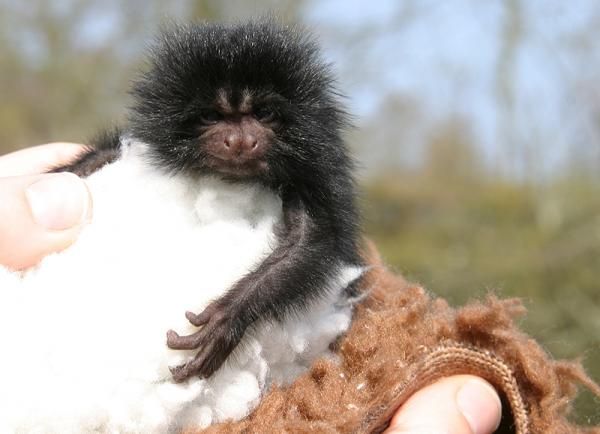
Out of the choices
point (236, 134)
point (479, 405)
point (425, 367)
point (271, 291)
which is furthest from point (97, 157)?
point (479, 405)

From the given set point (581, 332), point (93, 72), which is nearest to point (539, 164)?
point (581, 332)

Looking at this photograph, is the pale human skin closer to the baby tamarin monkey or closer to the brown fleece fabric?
the brown fleece fabric

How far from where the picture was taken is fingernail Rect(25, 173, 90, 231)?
1.23m

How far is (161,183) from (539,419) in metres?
0.84

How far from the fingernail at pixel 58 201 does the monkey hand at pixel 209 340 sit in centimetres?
34

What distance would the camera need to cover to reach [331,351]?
1.27m

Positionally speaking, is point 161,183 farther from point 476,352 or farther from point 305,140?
point 476,352

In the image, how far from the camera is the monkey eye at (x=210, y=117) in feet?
4.43

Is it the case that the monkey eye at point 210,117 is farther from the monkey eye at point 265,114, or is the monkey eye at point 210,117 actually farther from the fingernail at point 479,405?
the fingernail at point 479,405

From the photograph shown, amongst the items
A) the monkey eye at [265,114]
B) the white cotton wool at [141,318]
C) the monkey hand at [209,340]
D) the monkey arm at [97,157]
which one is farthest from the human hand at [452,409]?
the monkey arm at [97,157]

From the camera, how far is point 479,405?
1297mm

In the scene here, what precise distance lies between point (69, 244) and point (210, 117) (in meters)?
0.38

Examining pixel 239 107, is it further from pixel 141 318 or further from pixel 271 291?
pixel 141 318

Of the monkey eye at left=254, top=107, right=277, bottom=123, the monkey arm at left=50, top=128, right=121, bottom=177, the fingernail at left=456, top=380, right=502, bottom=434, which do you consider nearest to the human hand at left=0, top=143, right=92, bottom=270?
the monkey arm at left=50, top=128, right=121, bottom=177
